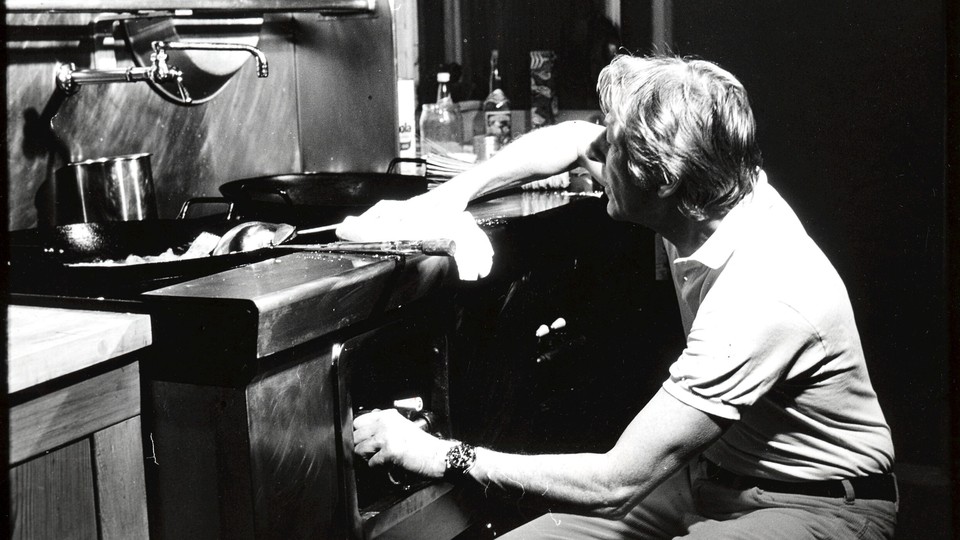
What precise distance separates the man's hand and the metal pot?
2.65 feet

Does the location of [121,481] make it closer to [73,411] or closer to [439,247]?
[73,411]

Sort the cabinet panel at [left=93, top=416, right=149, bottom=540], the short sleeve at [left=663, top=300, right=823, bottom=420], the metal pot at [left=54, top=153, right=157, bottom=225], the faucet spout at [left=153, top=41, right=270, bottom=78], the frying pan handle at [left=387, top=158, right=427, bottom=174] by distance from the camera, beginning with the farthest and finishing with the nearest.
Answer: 1. the frying pan handle at [left=387, top=158, right=427, bottom=174]
2. the faucet spout at [left=153, top=41, right=270, bottom=78]
3. the metal pot at [left=54, top=153, right=157, bottom=225]
4. the short sleeve at [left=663, top=300, right=823, bottom=420]
5. the cabinet panel at [left=93, top=416, right=149, bottom=540]

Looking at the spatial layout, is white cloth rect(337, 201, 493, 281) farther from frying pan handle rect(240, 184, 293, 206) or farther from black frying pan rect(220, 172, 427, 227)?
frying pan handle rect(240, 184, 293, 206)

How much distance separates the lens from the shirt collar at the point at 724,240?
1519 millimetres

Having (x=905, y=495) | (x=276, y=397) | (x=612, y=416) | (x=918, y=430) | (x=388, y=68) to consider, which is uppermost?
(x=388, y=68)

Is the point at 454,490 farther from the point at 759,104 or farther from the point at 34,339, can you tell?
the point at 759,104

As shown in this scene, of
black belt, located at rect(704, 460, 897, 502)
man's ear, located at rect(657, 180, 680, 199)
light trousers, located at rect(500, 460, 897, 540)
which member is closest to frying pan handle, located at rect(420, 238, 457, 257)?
man's ear, located at rect(657, 180, 680, 199)

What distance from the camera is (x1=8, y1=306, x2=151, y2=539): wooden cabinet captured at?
44.2 inches

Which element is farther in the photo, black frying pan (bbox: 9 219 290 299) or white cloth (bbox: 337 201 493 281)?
white cloth (bbox: 337 201 493 281)

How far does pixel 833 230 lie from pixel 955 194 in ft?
1.11

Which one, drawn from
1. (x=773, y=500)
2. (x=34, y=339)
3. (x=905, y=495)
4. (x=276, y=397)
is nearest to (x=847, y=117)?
(x=905, y=495)

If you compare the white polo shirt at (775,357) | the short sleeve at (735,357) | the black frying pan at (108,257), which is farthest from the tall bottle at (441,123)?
the short sleeve at (735,357)

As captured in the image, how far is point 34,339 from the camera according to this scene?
3.84 feet

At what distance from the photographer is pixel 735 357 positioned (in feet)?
4.52
